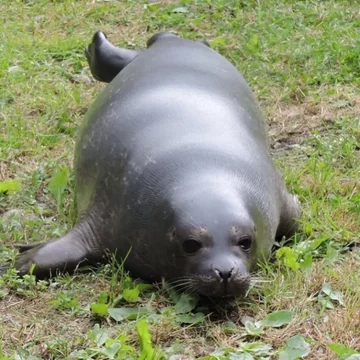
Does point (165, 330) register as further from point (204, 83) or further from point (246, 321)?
point (204, 83)

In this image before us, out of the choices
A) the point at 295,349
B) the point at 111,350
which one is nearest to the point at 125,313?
the point at 111,350

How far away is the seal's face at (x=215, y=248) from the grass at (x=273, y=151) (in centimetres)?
15

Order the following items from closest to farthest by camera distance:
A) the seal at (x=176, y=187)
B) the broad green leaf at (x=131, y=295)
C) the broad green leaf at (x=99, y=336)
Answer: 1. the broad green leaf at (x=99, y=336)
2. the seal at (x=176, y=187)
3. the broad green leaf at (x=131, y=295)

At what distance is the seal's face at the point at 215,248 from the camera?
3.81 meters

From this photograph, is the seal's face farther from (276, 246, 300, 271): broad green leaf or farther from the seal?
(276, 246, 300, 271): broad green leaf

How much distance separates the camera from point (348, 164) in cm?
548

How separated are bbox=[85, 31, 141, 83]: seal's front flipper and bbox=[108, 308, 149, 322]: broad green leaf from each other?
2262 mm

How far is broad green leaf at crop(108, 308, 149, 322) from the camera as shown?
12.8ft

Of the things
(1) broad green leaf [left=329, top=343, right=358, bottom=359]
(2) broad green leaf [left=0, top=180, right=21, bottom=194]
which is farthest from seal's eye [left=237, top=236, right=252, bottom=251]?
(2) broad green leaf [left=0, top=180, right=21, bottom=194]

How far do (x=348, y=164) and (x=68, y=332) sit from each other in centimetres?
226

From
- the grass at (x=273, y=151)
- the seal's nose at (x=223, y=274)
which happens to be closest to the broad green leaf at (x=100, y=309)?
the grass at (x=273, y=151)

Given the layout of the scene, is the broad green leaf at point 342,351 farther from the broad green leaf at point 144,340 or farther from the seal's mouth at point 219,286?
the broad green leaf at point 144,340

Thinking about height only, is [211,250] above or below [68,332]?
above

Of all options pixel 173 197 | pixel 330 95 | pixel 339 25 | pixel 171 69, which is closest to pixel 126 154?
pixel 173 197
